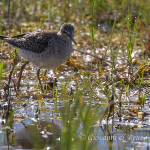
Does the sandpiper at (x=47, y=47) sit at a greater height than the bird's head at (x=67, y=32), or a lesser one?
lesser

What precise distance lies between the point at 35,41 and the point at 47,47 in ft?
1.00

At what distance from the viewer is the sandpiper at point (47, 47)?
638 cm

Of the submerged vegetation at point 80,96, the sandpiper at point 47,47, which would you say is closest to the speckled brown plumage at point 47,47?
the sandpiper at point 47,47

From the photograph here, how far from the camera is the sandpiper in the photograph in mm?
6379

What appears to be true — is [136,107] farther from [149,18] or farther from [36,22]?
[36,22]

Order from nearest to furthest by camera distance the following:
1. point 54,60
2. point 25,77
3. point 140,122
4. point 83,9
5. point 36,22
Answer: point 140,122 < point 54,60 < point 25,77 < point 36,22 < point 83,9

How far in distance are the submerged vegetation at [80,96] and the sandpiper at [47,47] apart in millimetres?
314

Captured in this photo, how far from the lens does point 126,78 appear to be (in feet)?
21.5

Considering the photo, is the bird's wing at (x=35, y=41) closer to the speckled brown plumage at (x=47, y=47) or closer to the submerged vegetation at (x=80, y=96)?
the speckled brown plumage at (x=47, y=47)

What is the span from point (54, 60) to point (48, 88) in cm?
57

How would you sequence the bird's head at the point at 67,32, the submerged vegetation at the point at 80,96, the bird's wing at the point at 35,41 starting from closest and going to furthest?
the submerged vegetation at the point at 80,96 → the bird's wing at the point at 35,41 → the bird's head at the point at 67,32

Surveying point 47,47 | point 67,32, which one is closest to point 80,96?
point 47,47

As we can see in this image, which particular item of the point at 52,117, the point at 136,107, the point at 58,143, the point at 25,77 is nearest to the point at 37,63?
the point at 25,77

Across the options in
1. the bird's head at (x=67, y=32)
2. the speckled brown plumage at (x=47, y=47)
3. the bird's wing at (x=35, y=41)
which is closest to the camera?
the speckled brown plumage at (x=47, y=47)
